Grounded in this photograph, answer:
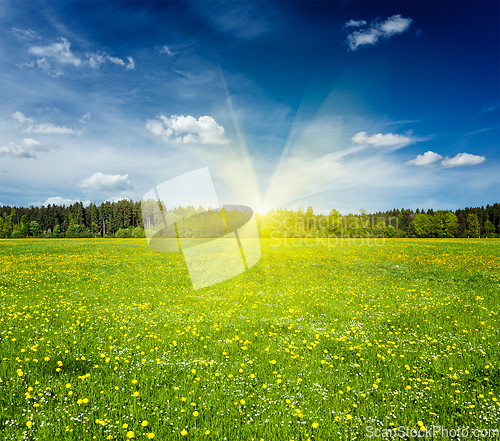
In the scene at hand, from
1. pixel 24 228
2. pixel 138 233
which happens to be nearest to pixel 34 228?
pixel 24 228

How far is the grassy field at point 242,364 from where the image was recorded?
4.32 metres

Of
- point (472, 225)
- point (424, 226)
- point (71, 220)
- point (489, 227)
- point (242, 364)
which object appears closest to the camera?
point (242, 364)

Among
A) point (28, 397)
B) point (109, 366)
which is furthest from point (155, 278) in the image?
point (28, 397)

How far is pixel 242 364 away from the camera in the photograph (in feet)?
19.7

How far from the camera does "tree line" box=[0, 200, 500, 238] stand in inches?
3656

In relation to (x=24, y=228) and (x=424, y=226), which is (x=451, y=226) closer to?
(x=424, y=226)

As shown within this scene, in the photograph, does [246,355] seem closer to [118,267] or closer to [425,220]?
[118,267]

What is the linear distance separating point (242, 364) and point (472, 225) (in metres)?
138

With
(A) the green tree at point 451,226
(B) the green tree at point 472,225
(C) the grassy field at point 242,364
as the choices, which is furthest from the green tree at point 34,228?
(B) the green tree at point 472,225

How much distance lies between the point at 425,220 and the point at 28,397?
132m

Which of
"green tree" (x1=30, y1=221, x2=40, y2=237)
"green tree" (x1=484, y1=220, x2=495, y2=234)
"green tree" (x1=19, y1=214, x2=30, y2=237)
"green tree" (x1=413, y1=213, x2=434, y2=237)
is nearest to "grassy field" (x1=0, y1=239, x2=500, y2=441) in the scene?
"green tree" (x1=19, y1=214, x2=30, y2=237)

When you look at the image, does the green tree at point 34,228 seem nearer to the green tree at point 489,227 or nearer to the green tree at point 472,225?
the green tree at point 472,225

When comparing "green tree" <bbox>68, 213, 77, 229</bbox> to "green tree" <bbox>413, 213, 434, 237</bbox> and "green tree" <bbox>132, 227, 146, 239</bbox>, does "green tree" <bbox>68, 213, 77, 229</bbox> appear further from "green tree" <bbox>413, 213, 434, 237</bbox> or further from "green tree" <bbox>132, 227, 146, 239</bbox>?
"green tree" <bbox>413, 213, 434, 237</bbox>

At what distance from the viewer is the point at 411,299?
11.8 m
